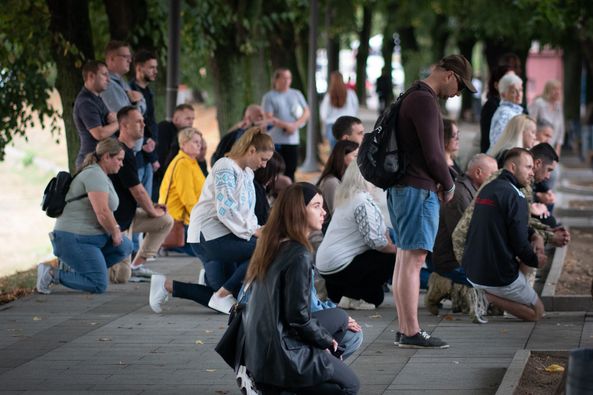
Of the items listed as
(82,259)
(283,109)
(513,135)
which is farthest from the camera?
(283,109)

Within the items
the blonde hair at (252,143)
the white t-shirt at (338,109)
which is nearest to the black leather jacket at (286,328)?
the blonde hair at (252,143)

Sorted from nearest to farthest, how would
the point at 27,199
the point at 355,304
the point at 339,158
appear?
the point at 355,304, the point at 339,158, the point at 27,199

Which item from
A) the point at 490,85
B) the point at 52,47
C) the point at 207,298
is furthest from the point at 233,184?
the point at 52,47

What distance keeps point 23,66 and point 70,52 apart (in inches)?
85.6

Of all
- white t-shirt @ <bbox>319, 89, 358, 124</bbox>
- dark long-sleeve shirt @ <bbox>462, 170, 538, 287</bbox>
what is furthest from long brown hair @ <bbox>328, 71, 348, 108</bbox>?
dark long-sleeve shirt @ <bbox>462, 170, 538, 287</bbox>

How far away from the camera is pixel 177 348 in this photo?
9.23 m

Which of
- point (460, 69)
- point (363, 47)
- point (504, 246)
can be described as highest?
point (363, 47)

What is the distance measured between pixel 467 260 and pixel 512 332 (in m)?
0.65

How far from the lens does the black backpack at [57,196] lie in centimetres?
1153

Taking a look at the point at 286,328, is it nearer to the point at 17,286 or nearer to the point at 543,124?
the point at 17,286

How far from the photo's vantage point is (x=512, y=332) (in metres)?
9.70

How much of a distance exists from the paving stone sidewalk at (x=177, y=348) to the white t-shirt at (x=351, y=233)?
1.55ft

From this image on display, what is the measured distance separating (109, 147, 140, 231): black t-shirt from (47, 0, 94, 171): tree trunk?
3.29 m

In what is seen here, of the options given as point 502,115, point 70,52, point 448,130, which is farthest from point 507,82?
point 70,52
